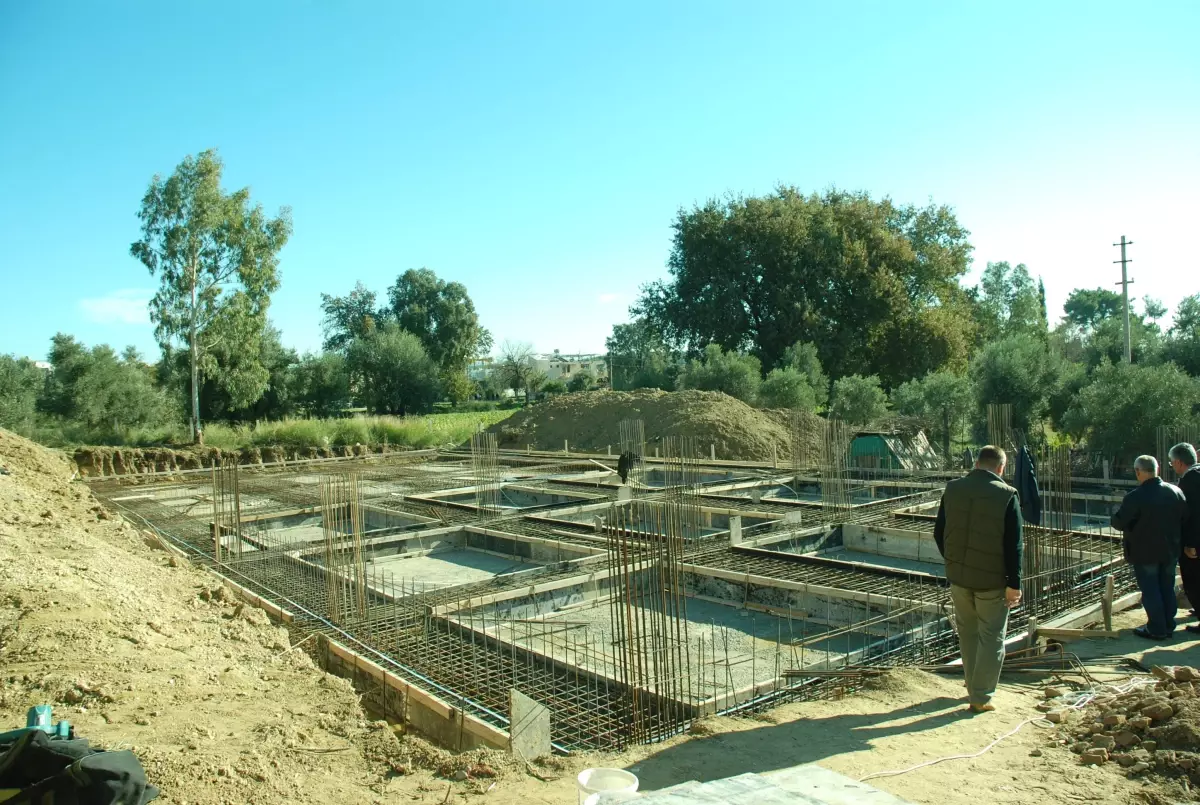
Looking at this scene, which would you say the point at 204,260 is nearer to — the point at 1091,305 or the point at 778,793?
the point at 778,793

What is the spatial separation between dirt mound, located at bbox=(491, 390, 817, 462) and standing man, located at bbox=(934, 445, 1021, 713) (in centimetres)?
1273

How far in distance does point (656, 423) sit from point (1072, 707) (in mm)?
16007

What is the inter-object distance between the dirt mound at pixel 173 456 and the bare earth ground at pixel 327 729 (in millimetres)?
13428

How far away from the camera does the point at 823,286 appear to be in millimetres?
27344

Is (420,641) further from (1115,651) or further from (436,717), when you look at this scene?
(1115,651)

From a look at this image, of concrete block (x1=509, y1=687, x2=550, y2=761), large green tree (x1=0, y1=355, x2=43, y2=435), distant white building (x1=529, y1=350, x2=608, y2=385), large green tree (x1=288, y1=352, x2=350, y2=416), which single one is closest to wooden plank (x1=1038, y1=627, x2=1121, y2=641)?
concrete block (x1=509, y1=687, x2=550, y2=761)

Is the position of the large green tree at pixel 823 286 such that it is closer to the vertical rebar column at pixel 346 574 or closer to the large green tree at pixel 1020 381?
the large green tree at pixel 1020 381

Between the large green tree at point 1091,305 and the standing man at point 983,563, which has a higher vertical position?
the large green tree at point 1091,305

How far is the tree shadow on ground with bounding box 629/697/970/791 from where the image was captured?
10.8 feet

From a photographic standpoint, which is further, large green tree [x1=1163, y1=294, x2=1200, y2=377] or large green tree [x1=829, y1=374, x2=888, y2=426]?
large green tree [x1=829, y1=374, x2=888, y2=426]

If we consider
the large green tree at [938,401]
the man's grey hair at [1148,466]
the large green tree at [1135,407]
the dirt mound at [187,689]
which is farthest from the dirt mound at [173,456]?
the man's grey hair at [1148,466]

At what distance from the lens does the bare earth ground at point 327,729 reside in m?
3.08

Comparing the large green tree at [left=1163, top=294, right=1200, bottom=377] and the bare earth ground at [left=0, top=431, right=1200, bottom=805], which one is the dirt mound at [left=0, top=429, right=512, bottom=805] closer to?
the bare earth ground at [left=0, top=431, right=1200, bottom=805]

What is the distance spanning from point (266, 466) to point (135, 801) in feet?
53.9
